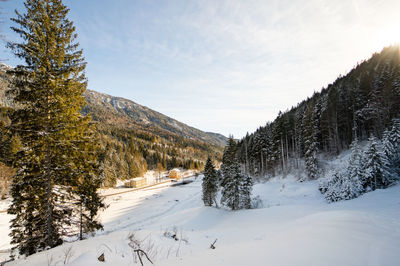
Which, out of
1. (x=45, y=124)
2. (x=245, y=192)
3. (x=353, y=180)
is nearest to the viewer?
(x=45, y=124)

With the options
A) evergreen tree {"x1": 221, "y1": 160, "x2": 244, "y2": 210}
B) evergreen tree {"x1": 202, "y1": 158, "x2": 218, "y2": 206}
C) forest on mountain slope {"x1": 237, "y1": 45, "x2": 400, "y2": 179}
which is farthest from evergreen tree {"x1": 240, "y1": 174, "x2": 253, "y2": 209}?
forest on mountain slope {"x1": 237, "y1": 45, "x2": 400, "y2": 179}

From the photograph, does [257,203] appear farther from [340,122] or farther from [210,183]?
[340,122]

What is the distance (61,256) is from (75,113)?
6.04m

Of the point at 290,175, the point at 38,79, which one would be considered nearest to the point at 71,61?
the point at 38,79

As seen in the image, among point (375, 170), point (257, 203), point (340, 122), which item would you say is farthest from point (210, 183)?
point (340, 122)

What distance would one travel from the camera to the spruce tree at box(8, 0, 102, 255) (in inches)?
291

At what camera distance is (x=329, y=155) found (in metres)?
35.2

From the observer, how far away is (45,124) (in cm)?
761

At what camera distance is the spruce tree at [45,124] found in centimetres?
739

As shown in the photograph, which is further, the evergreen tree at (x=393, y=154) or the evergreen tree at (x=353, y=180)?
the evergreen tree at (x=393, y=154)

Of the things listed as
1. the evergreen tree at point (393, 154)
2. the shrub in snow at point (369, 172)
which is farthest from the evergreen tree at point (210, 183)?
the evergreen tree at point (393, 154)

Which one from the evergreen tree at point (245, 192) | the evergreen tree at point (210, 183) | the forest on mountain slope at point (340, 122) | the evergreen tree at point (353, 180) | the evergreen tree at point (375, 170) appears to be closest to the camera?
the evergreen tree at point (375, 170)

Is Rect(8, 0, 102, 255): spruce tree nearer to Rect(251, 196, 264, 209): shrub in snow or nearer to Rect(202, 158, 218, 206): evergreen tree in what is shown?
Rect(202, 158, 218, 206): evergreen tree

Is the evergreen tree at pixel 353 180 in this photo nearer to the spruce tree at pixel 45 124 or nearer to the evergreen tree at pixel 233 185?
the evergreen tree at pixel 233 185
